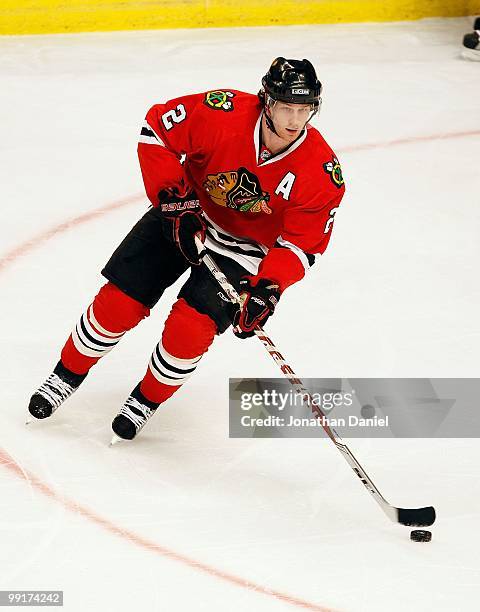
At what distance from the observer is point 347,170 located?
504 cm

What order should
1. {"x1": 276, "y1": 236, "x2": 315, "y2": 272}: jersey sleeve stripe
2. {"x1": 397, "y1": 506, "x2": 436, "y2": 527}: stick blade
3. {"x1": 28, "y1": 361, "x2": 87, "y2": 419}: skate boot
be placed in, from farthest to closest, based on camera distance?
{"x1": 28, "y1": 361, "x2": 87, "y2": 419}: skate boot → {"x1": 276, "y1": 236, "x2": 315, "y2": 272}: jersey sleeve stripe → {"x1": 397, "y1": 506, "x2": 436, "y2": 527}: stick blade

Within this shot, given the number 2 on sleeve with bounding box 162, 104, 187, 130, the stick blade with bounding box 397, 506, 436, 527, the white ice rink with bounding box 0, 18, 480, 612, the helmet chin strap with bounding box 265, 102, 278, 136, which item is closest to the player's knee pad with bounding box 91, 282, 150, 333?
the white ice rink with bounding box 0, 18, 480, 612

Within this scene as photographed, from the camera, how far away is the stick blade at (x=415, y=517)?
2.75m

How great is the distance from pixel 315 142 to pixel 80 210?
72.4 inches

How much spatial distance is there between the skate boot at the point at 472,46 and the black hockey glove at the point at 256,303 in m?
4.01

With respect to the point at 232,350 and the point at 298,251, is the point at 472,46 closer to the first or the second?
the point at 232,350

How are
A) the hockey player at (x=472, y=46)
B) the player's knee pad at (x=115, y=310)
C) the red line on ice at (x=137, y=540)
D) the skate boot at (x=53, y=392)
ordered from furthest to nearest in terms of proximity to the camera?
the hockey player at (x=472, y=46)
the skate boot at (x=53, y=392)
the player's knee pad at (x=115, y=310)
the red line on ice at (x=137, y=540)

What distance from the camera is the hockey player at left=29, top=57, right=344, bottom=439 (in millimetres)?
2842

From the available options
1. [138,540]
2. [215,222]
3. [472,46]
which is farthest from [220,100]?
[472,46]

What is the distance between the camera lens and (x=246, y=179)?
2.94 metres

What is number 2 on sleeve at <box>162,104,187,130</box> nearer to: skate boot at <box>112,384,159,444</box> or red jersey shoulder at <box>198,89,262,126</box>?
red jersey shoulder at <box>198,89,262,126</box>

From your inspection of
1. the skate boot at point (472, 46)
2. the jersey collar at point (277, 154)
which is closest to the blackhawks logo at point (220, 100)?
the jersey collar at point (277, 154)

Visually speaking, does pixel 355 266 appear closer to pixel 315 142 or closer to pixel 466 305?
pixel 466 305

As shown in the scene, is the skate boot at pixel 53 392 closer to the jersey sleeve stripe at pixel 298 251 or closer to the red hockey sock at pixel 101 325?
the red hockey sock at pixel 101 325
